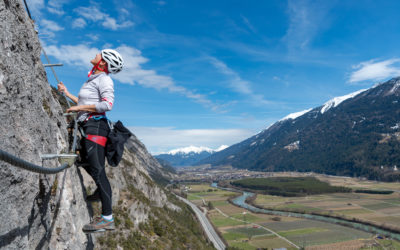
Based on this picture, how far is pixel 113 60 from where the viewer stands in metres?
7.24

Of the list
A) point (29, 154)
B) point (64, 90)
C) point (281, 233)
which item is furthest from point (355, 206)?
point (29, 154)

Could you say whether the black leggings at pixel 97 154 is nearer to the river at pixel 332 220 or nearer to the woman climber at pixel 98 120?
the woman climber at pixel 98 120

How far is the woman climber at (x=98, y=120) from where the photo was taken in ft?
22.0

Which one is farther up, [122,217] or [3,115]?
[3,115]

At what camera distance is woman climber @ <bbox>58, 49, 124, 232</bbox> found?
6.71 m

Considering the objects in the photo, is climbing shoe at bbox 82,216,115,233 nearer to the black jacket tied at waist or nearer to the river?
the black jacket tied at waist

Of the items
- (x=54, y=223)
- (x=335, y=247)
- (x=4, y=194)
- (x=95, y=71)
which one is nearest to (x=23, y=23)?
(x=95, y=71)

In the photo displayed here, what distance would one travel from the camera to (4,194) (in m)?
4.04

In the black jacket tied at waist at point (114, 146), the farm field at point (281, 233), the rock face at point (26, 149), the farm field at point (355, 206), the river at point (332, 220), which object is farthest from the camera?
the farm field at point (355, 206)

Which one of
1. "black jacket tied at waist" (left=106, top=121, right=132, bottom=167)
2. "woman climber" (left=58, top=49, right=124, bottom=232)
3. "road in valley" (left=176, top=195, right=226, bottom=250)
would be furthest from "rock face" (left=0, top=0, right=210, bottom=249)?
"road in valley" (left=176, top=195, right=226, bottom=250)

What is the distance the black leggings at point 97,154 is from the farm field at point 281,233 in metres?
105

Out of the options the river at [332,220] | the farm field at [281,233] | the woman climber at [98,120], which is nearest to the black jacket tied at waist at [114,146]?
the woman climber at [98,120]

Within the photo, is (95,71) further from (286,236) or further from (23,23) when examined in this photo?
(286,236)

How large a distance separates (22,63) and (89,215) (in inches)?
222
